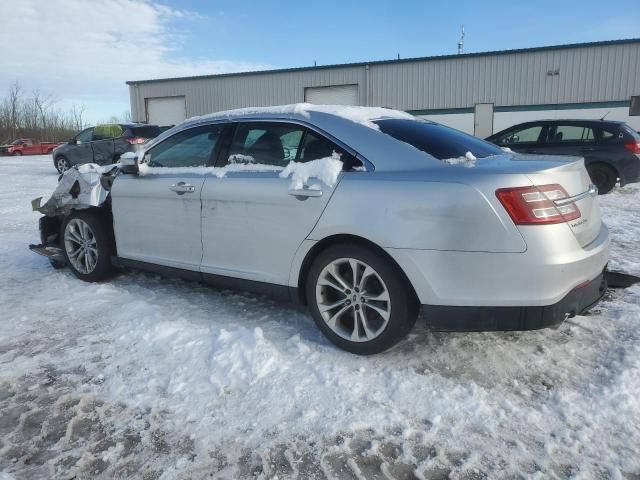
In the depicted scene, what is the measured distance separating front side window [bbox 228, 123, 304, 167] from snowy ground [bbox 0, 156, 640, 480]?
1.16 meters

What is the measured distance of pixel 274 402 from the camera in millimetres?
2666

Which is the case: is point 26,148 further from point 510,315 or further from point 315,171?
point 510,315

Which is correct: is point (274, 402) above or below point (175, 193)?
below

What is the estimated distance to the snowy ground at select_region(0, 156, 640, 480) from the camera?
222 cm

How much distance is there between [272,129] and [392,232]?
1.27 m

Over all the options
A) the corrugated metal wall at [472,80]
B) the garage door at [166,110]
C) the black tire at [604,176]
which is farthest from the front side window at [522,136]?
the garage door at [166,110]

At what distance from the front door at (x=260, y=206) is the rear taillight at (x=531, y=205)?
103cm

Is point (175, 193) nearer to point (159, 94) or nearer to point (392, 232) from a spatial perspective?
point (392, 232)

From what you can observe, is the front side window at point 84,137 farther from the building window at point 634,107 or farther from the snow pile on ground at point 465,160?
the building window at point 634,107

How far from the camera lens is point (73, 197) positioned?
478 cm

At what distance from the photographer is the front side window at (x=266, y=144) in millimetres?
3430

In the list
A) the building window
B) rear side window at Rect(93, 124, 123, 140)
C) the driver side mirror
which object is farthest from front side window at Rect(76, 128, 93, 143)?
the building window

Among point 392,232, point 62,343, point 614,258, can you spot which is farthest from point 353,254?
point 614,258

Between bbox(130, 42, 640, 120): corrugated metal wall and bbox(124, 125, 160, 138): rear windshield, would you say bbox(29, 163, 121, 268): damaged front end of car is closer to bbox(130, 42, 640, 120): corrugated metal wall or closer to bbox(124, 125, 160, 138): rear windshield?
bbox(124, 125, 160, 138): rear windshield
